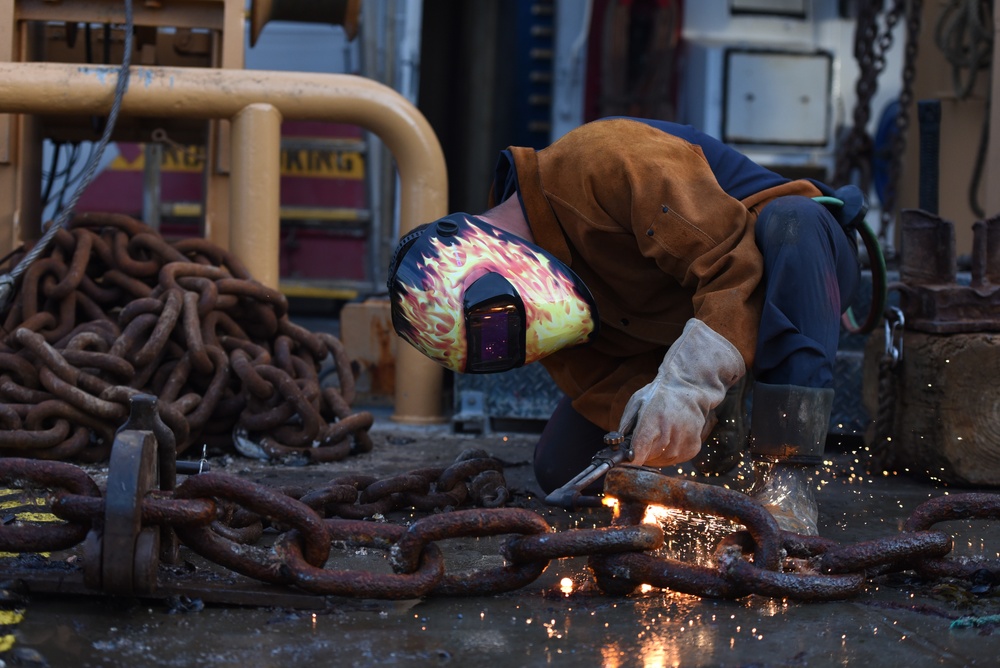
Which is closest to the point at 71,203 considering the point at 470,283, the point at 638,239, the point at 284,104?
the point at 284,104

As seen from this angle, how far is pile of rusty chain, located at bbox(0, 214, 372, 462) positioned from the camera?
3129mm

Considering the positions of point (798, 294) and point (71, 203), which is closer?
point (798, 294)

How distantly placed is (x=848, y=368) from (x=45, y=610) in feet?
10.1

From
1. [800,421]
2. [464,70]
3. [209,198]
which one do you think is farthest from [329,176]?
[800,421]

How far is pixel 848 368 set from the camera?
13.8 ft

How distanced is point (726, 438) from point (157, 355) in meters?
1.66

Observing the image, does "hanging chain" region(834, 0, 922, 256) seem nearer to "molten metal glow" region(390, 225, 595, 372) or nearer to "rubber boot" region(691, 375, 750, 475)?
"rubber boot" region(691, 375, 750, 475)

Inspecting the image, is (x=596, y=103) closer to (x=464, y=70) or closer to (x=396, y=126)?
(x=464, y=70)

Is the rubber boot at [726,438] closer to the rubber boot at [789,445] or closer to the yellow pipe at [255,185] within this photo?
the rubber boot at [789,445]

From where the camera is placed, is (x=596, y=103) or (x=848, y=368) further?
(x=596, y=103)

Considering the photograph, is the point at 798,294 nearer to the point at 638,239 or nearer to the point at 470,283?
the point at 638,239

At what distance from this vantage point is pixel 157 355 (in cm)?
336

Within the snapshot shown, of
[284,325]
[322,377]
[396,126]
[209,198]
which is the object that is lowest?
[322,377]

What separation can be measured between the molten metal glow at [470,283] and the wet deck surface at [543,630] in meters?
0.59
